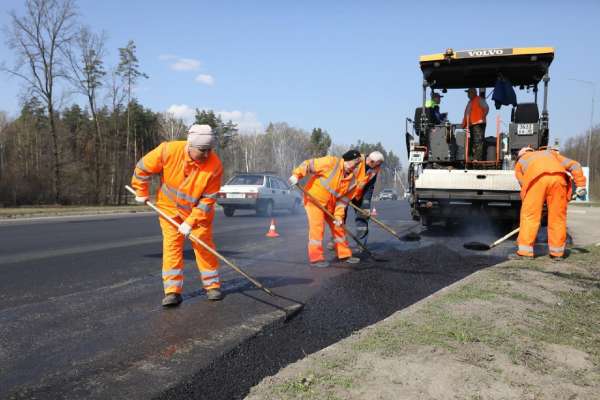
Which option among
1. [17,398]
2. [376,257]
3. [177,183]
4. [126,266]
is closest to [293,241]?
[376,257]

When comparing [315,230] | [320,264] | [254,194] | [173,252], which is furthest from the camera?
[254,194]

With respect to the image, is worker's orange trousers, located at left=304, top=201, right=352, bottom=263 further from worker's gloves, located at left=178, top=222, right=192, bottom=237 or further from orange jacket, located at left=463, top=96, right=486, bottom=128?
orange jacket, located at left=463, top=96, right=486, bottom=128

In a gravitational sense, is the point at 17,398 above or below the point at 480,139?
below

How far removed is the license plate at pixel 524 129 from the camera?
8.73 meters

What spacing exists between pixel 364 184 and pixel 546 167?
8.05 ft

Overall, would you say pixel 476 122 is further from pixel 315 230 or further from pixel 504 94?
pixel 315 230

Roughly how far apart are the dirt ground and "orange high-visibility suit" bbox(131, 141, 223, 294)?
70.9 inches

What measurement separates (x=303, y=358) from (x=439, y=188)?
6347mm

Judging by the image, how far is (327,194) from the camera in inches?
246

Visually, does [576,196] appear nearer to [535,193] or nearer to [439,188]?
[535,193]

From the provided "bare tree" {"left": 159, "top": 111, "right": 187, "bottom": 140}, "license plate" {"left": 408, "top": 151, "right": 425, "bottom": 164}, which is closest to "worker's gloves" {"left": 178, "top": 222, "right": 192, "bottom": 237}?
"license plate" {"left": 408, "top": 151, "right": 425, "bottom": 164}

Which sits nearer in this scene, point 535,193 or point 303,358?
point 303,358

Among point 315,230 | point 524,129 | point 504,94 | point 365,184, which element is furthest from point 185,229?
point 504,94

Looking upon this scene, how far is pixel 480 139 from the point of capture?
896 centimetres
